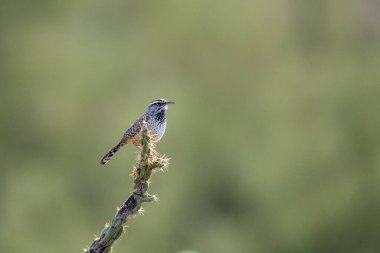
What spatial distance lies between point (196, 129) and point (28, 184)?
2.54 meters

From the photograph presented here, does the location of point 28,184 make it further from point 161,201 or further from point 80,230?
point 161,201

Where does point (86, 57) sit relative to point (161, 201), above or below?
above

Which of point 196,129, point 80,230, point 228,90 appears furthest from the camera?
point 228,90

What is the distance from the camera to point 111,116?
12.8 m

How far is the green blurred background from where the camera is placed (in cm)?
1232

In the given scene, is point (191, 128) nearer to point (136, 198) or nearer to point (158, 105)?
point (158, 105)

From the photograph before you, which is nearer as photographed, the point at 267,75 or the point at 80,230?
the point at 80,230

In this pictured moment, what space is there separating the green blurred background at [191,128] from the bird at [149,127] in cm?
540

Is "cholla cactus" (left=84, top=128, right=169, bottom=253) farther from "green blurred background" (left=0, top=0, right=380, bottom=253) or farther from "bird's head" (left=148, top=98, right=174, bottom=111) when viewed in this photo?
"green blurred background" (left=0, top=0, right=380, bottom=253)

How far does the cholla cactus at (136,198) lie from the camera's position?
3918mm

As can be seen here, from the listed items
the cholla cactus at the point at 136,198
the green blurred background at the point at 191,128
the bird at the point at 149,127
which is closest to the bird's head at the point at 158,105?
the bird at the point at 149,127

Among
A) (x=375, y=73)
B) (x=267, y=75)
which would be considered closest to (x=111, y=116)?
(x=267, y=75)

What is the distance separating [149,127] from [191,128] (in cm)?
656

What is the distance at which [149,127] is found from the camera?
20.5 feet
